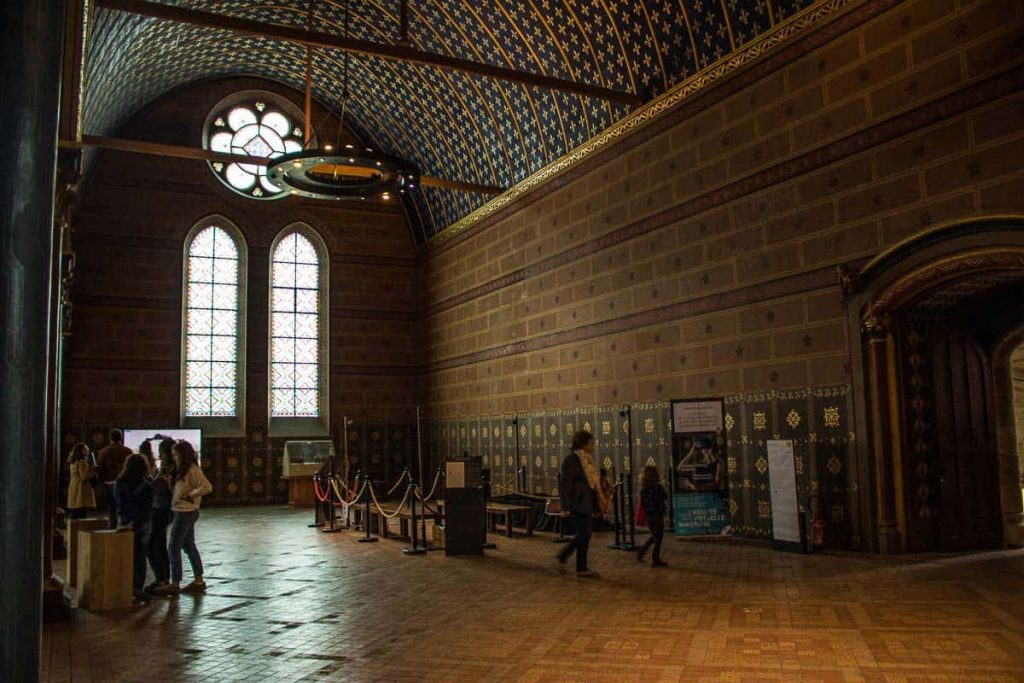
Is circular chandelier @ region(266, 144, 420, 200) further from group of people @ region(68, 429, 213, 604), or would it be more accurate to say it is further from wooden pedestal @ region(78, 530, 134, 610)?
wooden pedestal @ region(78, 530, 134, 610)

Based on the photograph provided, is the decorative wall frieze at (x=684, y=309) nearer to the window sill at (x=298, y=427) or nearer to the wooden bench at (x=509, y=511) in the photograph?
the wooden bench at (x=509, y=511)

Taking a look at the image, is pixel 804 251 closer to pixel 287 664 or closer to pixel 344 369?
pixel 287 664

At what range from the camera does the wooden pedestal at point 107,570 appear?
27.8 feet

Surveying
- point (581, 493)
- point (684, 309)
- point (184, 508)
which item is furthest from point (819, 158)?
point (184, 508)

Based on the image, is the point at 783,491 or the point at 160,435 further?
the point at 160,435

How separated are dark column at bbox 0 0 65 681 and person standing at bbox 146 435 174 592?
24.5 ft

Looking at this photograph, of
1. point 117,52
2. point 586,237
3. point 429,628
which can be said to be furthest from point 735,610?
point 117,52

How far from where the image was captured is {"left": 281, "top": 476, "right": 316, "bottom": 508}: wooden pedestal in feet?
73.0

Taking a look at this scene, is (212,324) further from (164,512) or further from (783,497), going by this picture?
(783,497)

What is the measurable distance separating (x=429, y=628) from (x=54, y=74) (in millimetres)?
6034

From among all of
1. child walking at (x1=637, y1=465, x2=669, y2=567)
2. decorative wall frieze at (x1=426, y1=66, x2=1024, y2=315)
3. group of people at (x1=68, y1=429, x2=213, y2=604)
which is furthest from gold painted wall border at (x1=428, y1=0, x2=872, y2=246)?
group of people at (x1=68, y1=429, x2=213, y2=604)

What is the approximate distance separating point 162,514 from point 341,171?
779cm

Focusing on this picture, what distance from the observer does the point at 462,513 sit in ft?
39.2

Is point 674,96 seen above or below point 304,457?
above
